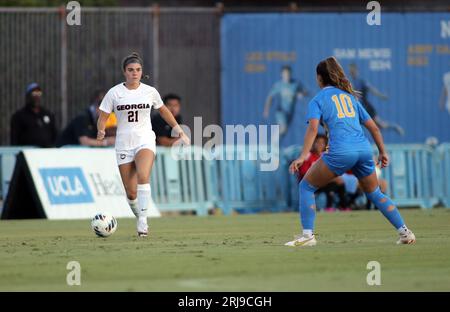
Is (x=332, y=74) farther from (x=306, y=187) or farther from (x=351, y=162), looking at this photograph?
(x=306, y=187)

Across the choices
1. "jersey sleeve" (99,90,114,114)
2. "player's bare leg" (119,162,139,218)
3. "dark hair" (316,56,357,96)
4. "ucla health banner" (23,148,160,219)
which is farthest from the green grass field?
"ucla health banner" (23,148,160,219)

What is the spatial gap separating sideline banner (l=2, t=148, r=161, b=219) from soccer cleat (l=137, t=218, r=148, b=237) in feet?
22.0

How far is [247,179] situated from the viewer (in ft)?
89.5

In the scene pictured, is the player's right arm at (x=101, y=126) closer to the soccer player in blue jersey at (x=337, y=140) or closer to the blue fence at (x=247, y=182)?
the soccer player in blue jersey at (x=337, y=140)

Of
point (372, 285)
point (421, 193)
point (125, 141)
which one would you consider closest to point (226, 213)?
point (421, 193)

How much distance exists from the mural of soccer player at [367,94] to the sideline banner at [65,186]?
9.24 m

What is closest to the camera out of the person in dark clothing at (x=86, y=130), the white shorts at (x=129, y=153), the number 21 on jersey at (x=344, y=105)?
the number 21 on jersey at (x=344, y=105)

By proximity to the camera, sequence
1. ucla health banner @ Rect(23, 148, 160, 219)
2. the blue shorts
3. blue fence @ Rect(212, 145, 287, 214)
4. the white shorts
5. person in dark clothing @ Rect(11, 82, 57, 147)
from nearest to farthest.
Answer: the blue shorts, the white shorts, ucla health banner @ Rect(23, 148, 160, 219), person in dark clothing @ Rect(11, 82, 57, 147), blue fence @ Rect(212, 145, 287, 214)

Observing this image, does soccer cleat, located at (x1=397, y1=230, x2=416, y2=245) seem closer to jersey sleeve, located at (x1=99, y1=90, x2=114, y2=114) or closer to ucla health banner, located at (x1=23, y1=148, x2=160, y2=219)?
jersey sleeve, located at (x1=99, y1=90, x2=114, y2=114)

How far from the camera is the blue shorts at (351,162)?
46.1ft

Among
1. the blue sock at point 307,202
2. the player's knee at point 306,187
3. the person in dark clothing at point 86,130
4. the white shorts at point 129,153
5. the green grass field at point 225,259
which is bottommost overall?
the green grass field at point 225,259

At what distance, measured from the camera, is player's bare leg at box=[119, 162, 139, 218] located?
16.8 m

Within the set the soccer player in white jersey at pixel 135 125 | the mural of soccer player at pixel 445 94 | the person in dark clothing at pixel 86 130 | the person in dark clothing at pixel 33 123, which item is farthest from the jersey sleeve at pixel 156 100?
the mural of soccer player at pixel 445 94
